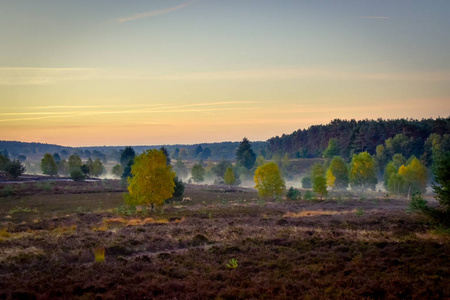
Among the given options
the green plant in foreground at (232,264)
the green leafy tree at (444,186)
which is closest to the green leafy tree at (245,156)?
the green leafy tree at (444,186)

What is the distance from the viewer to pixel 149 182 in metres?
43.8

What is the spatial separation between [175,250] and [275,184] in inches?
1716

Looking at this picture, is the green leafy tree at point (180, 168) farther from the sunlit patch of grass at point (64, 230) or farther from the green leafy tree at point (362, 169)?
the sunlit patch of grass at point (64, 230)

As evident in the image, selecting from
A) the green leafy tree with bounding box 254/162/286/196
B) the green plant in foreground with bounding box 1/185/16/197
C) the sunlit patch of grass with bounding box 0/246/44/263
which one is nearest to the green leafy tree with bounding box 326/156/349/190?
the green leafy tree with bounding box 254/162/286/196

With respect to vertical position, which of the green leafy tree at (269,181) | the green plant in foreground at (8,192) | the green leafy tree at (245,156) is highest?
the green leafy tree at (245,156)

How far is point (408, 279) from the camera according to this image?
1371 centimetres

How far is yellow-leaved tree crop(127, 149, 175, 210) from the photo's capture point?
43.4m

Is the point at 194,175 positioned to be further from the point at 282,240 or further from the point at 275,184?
the point at 282,240

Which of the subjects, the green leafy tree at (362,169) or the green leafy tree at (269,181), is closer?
the green leafy tree at (269,181)

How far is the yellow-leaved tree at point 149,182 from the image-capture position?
43.4 m

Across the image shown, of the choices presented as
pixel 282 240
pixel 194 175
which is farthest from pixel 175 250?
pixel 194 175

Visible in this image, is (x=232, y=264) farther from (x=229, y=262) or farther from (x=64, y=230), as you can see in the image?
(x=64, y=230)

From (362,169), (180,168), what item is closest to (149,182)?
(362,169)

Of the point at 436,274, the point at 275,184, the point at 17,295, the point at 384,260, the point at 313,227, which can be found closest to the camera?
the point at 17,295
